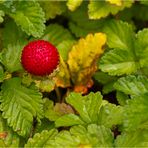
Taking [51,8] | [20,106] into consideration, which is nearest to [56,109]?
[20,106]

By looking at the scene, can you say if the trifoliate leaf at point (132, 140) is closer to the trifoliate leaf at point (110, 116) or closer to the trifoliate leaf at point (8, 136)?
the trifoliate leaf at point (110, 116)

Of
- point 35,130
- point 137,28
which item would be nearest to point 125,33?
point 137,28

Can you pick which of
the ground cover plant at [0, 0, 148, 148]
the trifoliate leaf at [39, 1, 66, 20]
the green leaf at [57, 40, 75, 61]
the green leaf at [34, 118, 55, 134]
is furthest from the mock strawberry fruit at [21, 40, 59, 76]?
the trifoliate leaf at [39, 1, 66, 20]

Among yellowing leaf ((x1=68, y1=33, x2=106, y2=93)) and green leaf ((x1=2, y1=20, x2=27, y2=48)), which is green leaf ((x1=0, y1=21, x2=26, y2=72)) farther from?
yellowing leaf ((x1=68, y1=33, x2=106, y2=93))

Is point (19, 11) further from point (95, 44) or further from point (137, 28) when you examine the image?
point (137, 28)

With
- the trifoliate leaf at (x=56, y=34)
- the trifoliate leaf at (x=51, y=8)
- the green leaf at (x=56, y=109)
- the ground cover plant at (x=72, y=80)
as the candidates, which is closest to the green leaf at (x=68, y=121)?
the ground cover plant at (x=72, y=80)
